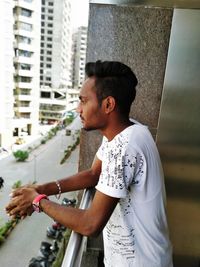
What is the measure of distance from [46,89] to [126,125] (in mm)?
27955

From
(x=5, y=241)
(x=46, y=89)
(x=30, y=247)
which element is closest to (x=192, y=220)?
(x=30, y=247)

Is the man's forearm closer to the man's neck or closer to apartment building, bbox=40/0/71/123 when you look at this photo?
the man's neck

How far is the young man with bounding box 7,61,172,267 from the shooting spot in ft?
2.50

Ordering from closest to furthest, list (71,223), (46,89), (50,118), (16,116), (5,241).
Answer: (71,223), (5,241), (16,116), (50,118), (46,89)

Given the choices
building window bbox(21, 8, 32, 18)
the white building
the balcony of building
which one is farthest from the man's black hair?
building window bbox(21, 8, 32, 18)

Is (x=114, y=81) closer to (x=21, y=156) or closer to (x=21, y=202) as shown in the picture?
(x=21, y=202)

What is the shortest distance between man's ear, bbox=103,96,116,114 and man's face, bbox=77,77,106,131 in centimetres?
2

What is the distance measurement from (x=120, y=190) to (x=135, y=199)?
0.31 feet

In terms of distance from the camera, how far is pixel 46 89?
27.9 metres

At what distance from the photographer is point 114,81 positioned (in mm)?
820

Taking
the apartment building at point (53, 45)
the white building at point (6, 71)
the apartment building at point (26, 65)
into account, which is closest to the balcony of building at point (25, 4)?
the apartment building at point (26, 65)

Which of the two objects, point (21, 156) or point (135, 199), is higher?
point (135, 199)

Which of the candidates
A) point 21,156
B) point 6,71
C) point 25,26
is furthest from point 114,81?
point 25,26

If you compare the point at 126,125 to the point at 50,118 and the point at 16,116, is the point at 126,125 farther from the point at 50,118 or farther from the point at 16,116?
the point at 50,118
